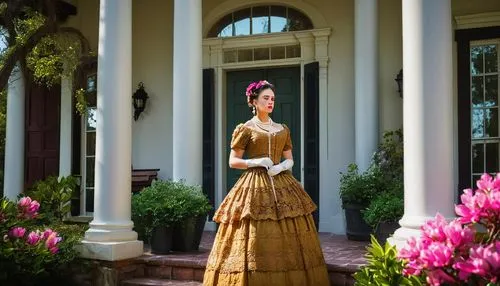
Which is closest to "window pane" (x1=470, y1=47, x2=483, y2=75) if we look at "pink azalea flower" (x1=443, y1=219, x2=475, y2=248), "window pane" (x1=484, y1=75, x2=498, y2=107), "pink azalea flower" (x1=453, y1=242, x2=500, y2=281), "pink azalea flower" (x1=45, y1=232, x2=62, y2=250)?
"window pane" (x1=484, y1=75, x2=498, y2=107)

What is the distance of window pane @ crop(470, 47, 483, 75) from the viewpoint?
6.99 m

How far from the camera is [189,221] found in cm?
556

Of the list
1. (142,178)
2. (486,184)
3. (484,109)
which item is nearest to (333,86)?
(484,109)

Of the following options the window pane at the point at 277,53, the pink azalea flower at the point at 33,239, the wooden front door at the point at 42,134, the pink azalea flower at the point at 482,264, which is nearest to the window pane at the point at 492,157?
the window pane at the point at 277,53

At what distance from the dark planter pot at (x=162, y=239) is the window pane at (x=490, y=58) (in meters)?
4.49

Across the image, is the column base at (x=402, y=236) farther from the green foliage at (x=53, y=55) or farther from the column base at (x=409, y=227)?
the green foliage at (x=53, y=55)

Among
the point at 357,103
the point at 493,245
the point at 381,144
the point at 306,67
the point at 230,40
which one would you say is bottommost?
the point at 493,245

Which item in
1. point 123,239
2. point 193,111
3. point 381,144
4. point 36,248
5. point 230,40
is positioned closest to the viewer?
point 36,248

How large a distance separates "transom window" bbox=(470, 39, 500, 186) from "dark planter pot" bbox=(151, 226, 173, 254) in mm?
3928

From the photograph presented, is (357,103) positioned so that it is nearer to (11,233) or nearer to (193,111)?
(193,111)

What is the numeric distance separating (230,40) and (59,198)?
132 inches

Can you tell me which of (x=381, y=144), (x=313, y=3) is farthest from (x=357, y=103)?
(x=313, y=3)

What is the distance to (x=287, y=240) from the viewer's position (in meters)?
3.97

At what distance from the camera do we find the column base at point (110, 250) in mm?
5184
